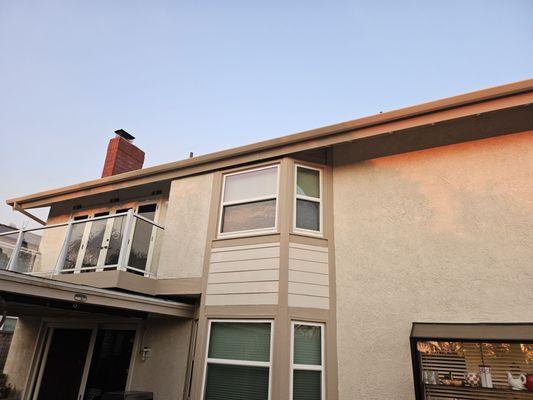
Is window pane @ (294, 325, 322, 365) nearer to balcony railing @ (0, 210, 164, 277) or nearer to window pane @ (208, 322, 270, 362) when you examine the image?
window pane @ (208, 322, 270, 362)

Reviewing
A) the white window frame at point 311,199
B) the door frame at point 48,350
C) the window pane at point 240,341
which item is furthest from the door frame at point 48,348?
the white window frame at point 311,199

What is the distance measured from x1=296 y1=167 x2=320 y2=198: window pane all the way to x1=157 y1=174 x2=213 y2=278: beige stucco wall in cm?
203

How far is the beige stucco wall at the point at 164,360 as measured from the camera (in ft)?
21.6

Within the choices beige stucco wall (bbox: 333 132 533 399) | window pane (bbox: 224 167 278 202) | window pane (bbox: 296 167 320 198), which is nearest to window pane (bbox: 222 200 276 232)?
window pane (bbox: 224 167 278 202)

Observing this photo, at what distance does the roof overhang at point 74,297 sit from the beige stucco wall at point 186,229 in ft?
2.51

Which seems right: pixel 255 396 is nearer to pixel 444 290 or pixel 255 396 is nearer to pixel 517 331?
pixel 444 290

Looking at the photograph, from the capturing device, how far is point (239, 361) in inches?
232

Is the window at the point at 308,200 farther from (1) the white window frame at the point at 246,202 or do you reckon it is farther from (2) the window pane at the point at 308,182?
(1) the white window frame at the point at 246,202

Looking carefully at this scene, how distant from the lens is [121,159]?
10.9m

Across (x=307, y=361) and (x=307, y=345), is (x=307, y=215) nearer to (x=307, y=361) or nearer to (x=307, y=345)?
(x=307, y=345)

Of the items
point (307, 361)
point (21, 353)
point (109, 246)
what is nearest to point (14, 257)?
point (109, 246)

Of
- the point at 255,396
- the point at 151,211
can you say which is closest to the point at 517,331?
the point at 255,396

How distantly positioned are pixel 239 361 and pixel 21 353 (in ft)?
24.9

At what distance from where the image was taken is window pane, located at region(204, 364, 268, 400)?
18.4 ft
